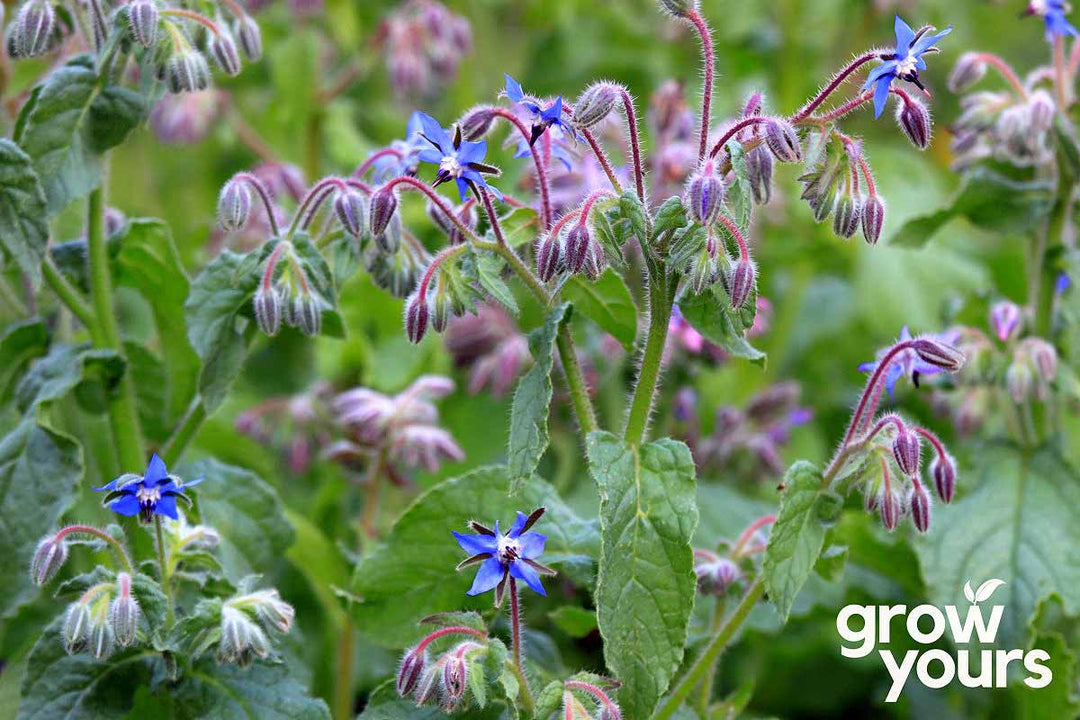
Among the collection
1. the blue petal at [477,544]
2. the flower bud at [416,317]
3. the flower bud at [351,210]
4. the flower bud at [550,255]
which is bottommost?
the blue petal at [477,544]

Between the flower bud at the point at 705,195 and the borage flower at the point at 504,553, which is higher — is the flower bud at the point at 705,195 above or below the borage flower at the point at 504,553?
above

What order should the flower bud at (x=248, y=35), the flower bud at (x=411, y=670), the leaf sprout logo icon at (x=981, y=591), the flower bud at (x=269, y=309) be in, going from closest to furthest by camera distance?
the flower bud at (x=411, y=670) → the flower bud at (x=269, y=309) → the flower bud at (x=248, y=35) → the leaf sprout logo icon at (x=981, y=591)

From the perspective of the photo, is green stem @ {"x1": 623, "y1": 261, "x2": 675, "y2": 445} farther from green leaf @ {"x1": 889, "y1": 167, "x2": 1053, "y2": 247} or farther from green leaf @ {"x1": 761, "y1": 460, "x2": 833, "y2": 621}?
green leaf @ {"x1": 889, "y1": 167, "x2": 1053, "y2": 247}

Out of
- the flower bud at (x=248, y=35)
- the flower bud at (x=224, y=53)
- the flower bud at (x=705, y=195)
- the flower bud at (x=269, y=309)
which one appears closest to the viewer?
the flower bud at (x=705, y=195)

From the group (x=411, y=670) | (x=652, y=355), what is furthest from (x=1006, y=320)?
(x=411, y=670)

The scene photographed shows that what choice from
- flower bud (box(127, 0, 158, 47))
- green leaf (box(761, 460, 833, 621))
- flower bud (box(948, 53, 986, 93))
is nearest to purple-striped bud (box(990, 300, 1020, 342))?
flower bud (box(948, 53, 986, 93))

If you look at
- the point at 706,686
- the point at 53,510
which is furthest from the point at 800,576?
the point at 53,510

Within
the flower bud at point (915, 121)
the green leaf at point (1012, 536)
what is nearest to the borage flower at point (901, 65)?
the flower bud at point (915, 121)

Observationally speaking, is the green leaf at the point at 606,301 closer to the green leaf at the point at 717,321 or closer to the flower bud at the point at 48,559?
the green leaf at the point at 717,321
